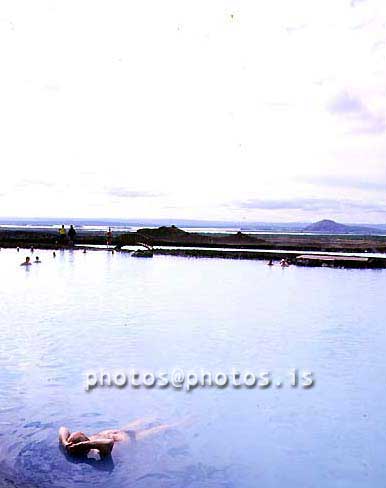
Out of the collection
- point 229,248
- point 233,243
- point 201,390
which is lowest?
point 201,390

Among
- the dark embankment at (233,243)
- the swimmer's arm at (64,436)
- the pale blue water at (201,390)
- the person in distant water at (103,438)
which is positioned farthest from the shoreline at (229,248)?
the swimmer's arm at (64,436)

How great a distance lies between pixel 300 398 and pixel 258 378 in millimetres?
1149

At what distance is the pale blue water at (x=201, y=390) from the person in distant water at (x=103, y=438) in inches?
5.2

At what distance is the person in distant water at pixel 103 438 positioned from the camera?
626 cm

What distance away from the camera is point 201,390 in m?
8.97

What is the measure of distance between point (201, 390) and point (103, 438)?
274cm

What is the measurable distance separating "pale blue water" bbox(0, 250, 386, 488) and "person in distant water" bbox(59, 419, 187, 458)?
13cm

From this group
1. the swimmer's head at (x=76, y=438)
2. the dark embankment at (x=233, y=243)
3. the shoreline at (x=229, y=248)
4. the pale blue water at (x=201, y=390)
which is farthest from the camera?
the dark embankment at (x=233, y=243)

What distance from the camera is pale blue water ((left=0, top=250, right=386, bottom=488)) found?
622 cm

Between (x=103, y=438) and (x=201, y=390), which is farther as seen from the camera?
(x=201, y=390)

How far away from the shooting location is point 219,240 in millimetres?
46438

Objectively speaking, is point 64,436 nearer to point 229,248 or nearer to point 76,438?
point 76,438

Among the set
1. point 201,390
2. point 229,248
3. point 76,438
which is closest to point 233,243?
point 229,248

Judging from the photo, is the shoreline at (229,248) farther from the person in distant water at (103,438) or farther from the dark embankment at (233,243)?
the person in distant water at (103,438)
